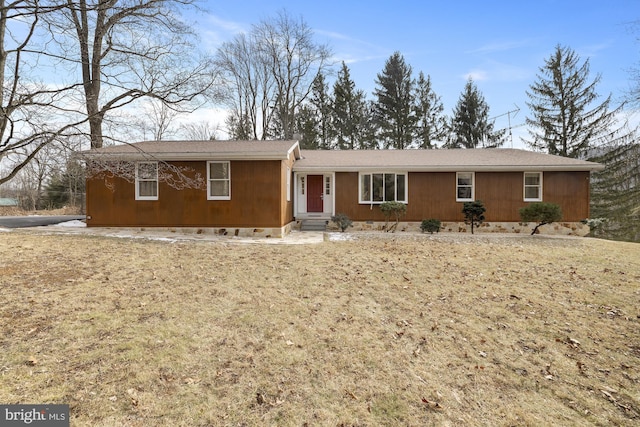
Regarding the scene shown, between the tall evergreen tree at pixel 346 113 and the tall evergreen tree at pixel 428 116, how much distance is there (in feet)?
15.6

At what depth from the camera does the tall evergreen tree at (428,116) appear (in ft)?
90.5

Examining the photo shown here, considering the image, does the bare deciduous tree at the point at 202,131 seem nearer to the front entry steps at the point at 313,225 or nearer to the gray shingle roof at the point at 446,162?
the gray shingle roof at the point at 446,162

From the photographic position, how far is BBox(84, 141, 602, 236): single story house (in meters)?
11.3

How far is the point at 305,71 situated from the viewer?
25781 millimetres

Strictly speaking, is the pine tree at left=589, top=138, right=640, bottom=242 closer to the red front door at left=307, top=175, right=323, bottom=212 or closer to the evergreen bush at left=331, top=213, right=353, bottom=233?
the evergreen bush at left=331, top=213, right=353, bottom=233

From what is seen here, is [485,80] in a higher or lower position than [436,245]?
higher

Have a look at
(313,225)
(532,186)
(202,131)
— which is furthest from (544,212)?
(202,131)

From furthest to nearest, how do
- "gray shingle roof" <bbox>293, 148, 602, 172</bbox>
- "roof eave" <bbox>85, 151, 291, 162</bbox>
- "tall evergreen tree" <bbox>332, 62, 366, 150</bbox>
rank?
"tall evergreen tree" <bbox>332, 62, 366, 150</bbox> < "gray shingle roof" <bbox>293, 148, 602, 172</bbox> < "roof eave" <bbox>85, 151, 291, 162</bbox>

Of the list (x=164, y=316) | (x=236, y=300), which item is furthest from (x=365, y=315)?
(x=164, y=316)

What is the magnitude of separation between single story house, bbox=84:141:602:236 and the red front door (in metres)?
0.05

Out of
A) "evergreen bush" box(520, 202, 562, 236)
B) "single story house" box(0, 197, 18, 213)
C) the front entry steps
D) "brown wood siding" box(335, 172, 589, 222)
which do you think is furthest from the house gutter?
"single story house" box(0, 197, 18, 213)

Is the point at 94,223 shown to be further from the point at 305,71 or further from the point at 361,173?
the point at 305,71

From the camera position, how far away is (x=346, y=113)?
27875 mm

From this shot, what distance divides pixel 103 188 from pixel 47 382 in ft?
34.9
